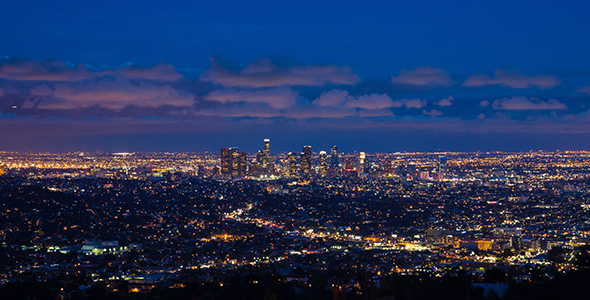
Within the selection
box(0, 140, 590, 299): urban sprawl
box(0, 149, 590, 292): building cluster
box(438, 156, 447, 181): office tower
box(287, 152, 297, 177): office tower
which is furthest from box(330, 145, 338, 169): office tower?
box(0, 140, 590, 299): urban sprawl

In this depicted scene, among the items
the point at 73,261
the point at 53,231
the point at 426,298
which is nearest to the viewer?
the point at 426,298

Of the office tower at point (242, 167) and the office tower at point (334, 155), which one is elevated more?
the office tower at point (334, 155)

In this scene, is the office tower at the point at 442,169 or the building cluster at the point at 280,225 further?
the office tower at the point at 442,169

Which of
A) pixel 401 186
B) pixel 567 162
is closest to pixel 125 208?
pixel 401 186

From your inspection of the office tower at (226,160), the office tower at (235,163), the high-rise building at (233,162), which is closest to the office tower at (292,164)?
the high-rise building at (233,162)

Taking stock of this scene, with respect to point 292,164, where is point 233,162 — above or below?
above

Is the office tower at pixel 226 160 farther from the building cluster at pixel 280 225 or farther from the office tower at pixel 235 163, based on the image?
the building cluster at pixel 280 225

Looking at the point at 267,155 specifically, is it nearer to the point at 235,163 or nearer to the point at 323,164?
the point at 323,164

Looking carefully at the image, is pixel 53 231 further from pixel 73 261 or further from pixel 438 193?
pixel 438 193

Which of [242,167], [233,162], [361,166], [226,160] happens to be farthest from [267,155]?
[361,166]

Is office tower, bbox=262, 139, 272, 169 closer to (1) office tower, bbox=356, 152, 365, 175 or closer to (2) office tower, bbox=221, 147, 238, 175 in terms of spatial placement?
(2) office tower, bbox=221, 147, 238, 175

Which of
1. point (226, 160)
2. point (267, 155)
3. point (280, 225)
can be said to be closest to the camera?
point (280, 225)
